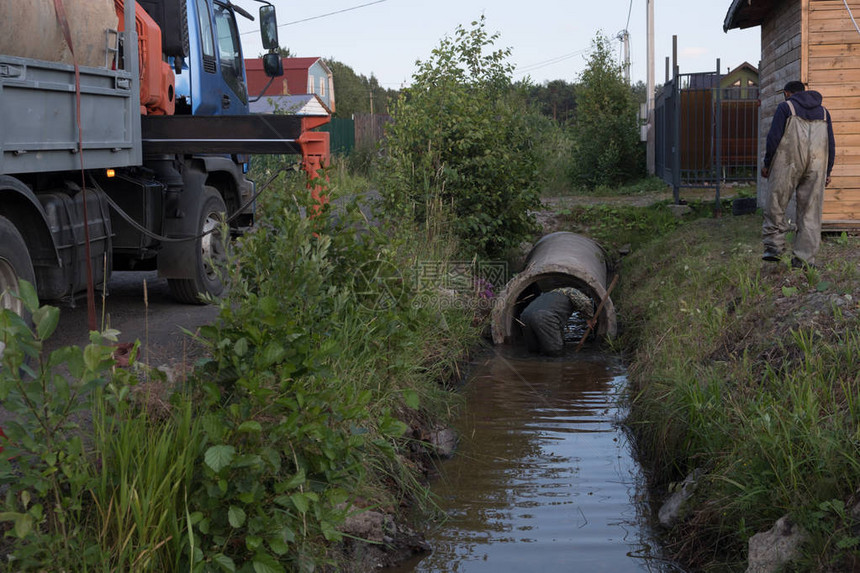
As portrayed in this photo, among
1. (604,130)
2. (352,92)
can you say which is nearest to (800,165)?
(604,130)

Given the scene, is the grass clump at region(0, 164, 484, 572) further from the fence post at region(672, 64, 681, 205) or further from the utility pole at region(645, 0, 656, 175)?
the utility pole at region(645, 0, 656, 175)

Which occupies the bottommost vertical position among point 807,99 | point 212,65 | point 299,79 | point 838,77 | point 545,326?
point 545,326

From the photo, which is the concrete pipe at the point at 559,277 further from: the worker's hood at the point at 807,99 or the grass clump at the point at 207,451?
the grass clump at the point at 207,451

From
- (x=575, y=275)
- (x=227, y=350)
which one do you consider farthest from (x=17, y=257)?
(x=575, y=275)

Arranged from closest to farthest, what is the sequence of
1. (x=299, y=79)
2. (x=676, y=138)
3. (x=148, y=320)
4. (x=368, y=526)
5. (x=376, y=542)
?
(x=376, y=542)
(x=368, y=526)
(x=148, y=320)
(x=676, y=138)
(x=299, y=79)

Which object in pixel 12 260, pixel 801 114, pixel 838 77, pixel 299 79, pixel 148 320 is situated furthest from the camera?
pixel 299 79

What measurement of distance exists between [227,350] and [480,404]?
3901 millimetres

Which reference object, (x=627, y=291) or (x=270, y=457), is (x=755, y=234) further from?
(x=270, y=457)

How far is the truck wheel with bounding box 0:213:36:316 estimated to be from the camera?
5109 mm

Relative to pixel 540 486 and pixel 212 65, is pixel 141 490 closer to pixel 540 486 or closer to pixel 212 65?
pixel 540 486

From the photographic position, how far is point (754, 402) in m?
4.78

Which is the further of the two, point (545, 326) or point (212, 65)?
point (545, 326)

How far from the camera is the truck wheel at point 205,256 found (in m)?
7.67

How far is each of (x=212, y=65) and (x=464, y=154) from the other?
3336 millimetres
